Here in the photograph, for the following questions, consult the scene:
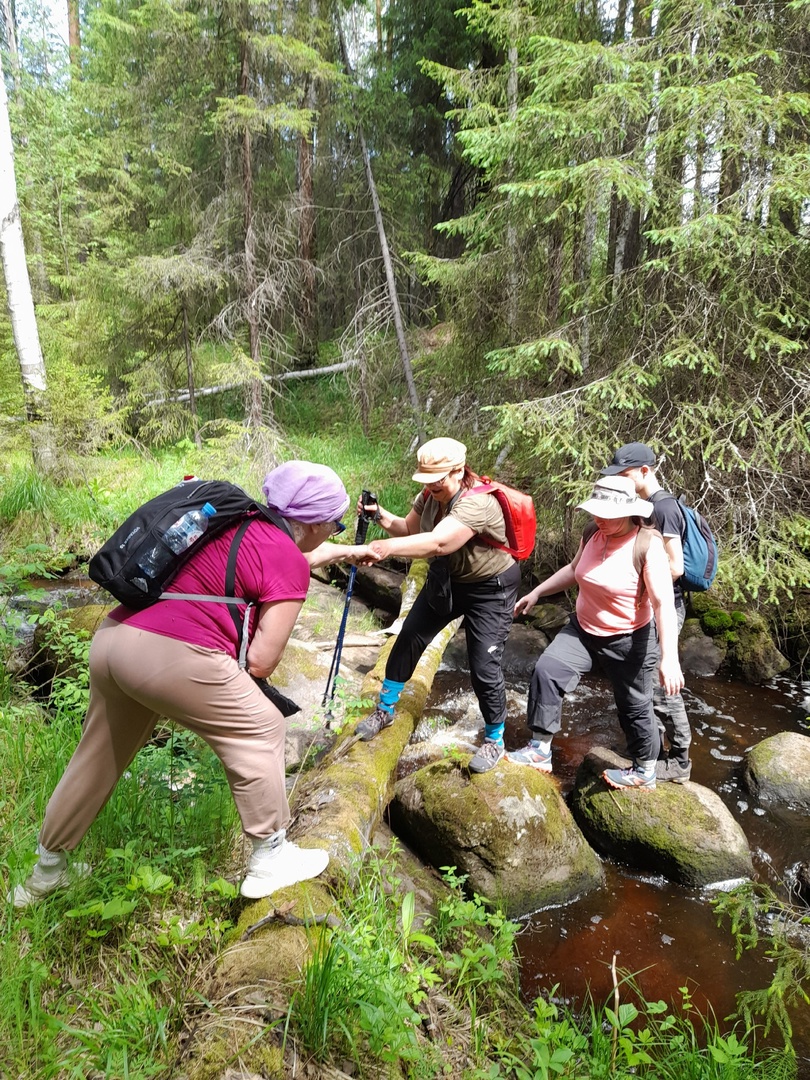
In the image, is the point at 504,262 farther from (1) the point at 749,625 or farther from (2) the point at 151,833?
(2) the point at 151,833

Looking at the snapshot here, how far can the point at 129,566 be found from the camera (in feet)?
6.95

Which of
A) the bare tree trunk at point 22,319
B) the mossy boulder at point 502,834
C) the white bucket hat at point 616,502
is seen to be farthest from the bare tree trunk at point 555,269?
the bare tree trunk at point 22,319

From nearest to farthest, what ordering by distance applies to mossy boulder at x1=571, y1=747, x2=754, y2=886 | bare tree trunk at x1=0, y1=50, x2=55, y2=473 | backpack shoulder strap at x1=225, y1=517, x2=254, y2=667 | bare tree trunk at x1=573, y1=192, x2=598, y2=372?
backpack shoulder strap at x1=225, y1=517, x2=254, y2=667, mossy boulder at x1=571, y1=747, x2=754, y2=886, bare tree trunk at x1=573, y1=192, x2=598, y2=372, bare tree trunk at x1=0, y1=50, x2=55, y2=473

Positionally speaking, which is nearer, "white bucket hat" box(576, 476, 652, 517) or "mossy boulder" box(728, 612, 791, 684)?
"white bucket hat" box(576, 476, 652, 517)

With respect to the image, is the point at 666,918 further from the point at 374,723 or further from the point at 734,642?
the point at 734,642

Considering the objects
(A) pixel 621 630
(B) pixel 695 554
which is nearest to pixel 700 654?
(B) pixel 695 554

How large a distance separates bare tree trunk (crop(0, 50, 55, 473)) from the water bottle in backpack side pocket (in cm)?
810

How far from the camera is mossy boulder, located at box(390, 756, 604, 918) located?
3.76 meters

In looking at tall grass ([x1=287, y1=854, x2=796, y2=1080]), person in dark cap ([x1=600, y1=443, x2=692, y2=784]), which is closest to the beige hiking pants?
tall grass ([x1=287, y1=854, x2=796, y2=1080])

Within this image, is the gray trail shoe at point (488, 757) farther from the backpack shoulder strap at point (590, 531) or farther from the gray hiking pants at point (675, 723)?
the backpack shoulder strap at point (590, 531)

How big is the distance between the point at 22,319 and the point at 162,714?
873cm

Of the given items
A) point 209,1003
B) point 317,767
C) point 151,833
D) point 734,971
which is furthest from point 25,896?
point 734,971

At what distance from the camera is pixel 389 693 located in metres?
4.39

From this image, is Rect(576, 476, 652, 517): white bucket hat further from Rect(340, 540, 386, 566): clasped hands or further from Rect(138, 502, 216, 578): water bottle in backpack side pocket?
Rect(138, 502, 216, 578): water bottle in backpack side pocket
